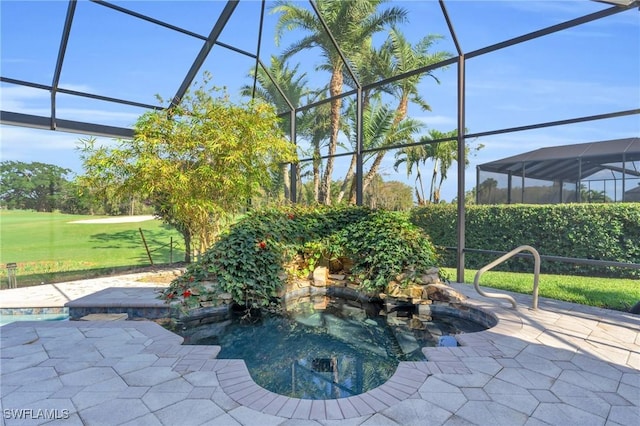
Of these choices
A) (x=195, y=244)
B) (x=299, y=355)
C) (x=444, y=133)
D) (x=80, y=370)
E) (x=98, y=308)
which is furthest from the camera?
(x=444, y=133)

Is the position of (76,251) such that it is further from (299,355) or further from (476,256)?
(476,256)

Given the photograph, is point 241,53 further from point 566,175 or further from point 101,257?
point 566,175

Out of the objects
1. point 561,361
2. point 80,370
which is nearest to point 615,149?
point 561,361

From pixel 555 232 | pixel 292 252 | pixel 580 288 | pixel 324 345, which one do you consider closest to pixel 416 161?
pixel 555 232

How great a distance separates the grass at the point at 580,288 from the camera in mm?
5090

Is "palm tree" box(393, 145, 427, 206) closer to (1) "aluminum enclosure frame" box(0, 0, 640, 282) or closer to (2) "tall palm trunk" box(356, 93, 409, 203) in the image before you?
(2) "tall palm trunk" box(356, 93, 409, 203)

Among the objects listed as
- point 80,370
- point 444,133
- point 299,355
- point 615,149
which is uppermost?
point 444,133

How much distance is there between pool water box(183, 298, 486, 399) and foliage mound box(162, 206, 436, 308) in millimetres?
528

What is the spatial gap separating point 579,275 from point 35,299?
406 inches

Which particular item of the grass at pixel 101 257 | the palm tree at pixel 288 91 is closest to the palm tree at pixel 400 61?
the palm tree at pixel 288 91

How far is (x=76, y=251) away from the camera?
8.67 meters
